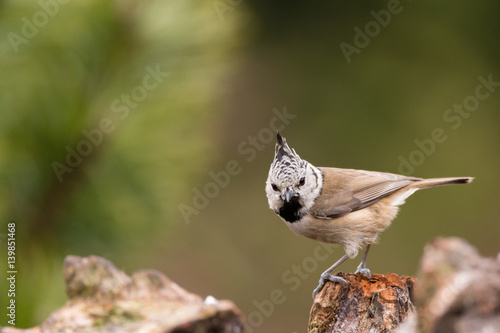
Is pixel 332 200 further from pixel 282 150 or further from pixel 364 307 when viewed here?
pixel 364 307

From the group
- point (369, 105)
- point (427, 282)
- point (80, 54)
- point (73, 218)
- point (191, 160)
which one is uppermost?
point (369, 105)

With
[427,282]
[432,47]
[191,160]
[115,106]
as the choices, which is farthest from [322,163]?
[427,282]

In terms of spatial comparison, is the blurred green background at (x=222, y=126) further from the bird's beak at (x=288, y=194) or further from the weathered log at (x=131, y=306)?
the weathered log at (x=131, y=306)

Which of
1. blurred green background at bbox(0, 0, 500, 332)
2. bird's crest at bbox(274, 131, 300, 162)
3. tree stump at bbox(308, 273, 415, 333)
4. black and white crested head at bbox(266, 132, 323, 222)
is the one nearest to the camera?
tree stump at bbox(308, 273, 415, 333)

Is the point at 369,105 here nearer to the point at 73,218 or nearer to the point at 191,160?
the point at 191,160

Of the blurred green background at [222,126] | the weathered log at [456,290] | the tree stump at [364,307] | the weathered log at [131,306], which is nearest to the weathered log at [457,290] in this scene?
the weathered log at [456,290]

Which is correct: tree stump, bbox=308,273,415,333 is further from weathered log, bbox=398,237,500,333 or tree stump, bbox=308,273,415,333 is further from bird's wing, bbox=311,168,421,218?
bird's wing, bbox=311,168,421,218

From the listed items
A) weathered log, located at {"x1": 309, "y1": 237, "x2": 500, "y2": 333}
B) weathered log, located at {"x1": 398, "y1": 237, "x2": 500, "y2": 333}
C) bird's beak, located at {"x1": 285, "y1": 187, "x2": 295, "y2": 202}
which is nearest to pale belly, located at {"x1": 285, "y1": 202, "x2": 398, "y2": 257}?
bird's beak, located at {"x1": 285, "y1": 187, "x2": 295, "y2": 202}
